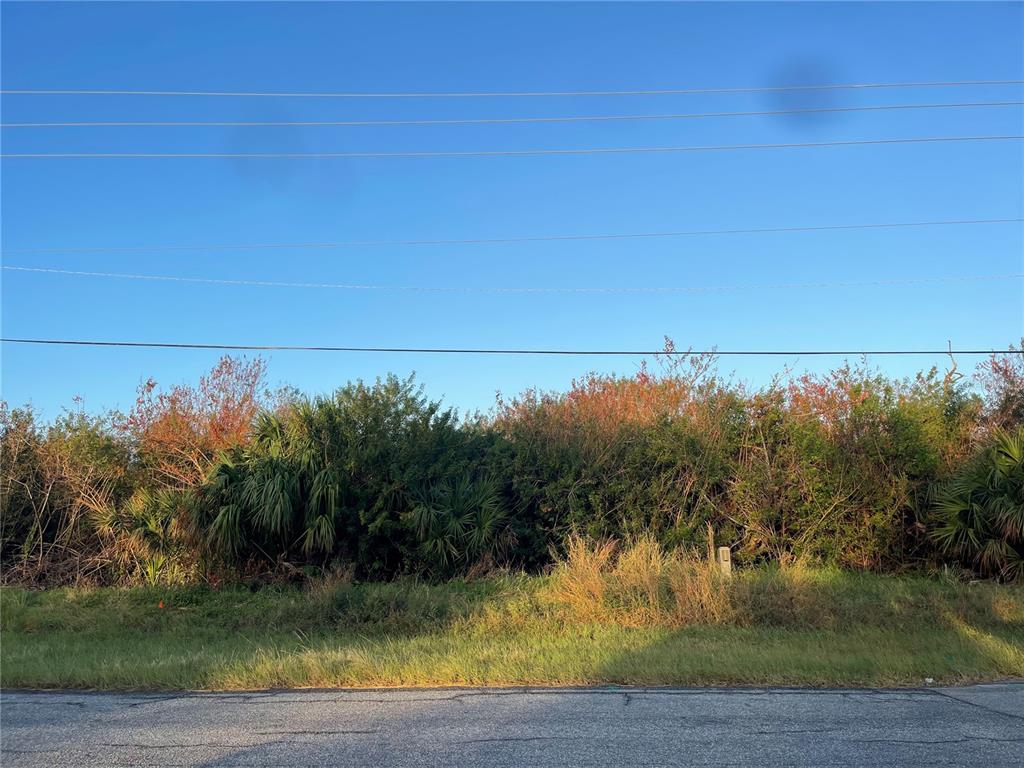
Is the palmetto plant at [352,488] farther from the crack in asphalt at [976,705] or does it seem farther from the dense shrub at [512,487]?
the crack in asphalt at [976,705]

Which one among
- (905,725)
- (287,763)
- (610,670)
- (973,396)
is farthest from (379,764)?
(973,396)

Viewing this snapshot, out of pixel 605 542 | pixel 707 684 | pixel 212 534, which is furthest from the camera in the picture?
pixel 605 542

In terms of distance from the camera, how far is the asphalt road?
18.8ft

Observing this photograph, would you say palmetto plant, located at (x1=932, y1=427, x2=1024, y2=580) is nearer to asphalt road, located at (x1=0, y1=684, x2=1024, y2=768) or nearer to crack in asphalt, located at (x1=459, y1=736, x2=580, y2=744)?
asphalt road, located at (x1=0, y1=684, x2=1024, y2=768)

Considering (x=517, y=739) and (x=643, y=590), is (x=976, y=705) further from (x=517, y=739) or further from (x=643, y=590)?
(x=643, y=590)

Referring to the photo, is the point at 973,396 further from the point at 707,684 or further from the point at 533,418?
the point at 707,684

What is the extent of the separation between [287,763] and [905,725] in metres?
4.99

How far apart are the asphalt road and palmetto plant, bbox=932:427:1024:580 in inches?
261

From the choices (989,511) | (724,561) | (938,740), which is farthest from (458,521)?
(938,740)

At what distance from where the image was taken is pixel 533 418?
16.9 meters

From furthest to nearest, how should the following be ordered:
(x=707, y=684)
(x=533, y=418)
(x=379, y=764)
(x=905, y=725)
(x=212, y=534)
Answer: (x=533, y=418) < (x=212, y=534) < (x=707, y=684) < (x=905, y=725) < (x=379, y=764)

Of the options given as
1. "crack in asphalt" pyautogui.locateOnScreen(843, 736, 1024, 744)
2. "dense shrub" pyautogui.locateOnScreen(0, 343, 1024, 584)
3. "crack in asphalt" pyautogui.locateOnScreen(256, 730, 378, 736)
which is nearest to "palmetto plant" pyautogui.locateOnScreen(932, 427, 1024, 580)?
"dense shrub" pyautogui.locateOnScreen(0, 343, 1024, 584)

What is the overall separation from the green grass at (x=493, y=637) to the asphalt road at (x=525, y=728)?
1.81 feet

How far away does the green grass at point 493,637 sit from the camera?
340 inches
